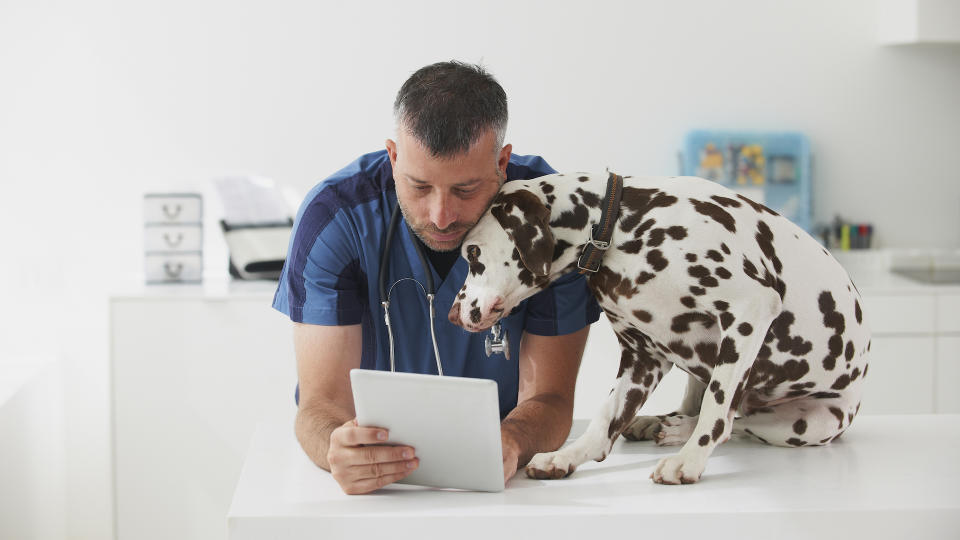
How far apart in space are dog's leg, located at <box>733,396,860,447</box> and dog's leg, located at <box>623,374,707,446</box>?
9 cm

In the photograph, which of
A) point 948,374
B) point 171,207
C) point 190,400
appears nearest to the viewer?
point 190,400

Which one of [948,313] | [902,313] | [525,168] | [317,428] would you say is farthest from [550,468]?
[948,313]

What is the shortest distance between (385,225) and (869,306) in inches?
79.9

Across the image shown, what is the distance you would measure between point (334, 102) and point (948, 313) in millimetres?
2146

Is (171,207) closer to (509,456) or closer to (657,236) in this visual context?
(509,456)

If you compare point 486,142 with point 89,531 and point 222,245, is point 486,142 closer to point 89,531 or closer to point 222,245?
point 222,245

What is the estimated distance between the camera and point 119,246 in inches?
131

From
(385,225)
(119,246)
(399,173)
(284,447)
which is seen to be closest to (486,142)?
(399,173)

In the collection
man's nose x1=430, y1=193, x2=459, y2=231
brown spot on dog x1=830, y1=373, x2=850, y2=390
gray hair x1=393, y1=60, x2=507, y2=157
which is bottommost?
brown spot on dog x1=830, y1=373, x2=850, y2=390

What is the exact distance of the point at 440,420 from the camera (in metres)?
1.28

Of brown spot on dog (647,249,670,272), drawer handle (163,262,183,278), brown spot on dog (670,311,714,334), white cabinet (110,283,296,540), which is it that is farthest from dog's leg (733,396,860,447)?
drawer handle (163,262,183,278)

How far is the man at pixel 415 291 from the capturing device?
143 cm

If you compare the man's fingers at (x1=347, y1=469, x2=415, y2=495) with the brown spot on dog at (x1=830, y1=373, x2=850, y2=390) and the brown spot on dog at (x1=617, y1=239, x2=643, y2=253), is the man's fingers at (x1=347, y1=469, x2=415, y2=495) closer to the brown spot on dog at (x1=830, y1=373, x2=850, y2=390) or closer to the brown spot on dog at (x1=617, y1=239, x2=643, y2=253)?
the brown spot on dog at (x1=617, y1=239, x2=643, y2=253)

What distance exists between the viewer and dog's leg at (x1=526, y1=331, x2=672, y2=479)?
4.70 ft
